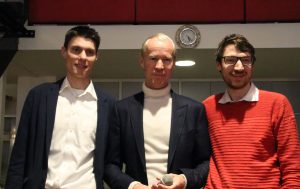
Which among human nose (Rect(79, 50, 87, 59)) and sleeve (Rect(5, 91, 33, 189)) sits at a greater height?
human nose (Rect(79, 50, 87, 59))

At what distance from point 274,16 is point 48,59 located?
97.4 inches

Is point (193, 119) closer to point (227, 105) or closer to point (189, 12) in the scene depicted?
point (227, 105)

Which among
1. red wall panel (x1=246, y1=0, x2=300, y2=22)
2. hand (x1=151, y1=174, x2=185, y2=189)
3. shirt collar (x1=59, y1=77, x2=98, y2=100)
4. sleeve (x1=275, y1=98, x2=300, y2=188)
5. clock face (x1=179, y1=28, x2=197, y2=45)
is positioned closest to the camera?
hand (x1=151, y1=174, x2=185, y2=189)

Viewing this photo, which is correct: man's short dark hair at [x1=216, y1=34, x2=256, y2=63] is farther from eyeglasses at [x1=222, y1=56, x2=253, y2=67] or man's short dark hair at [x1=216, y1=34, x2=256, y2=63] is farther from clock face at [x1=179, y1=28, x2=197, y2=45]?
clock face at [x1=179, y1=28, x2=197, y2=45]

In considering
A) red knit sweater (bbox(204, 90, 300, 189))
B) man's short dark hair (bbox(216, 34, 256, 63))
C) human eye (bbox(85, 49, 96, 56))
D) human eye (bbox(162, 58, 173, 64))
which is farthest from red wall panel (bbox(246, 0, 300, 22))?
human eye (bbox(85, 49, 96, 56))

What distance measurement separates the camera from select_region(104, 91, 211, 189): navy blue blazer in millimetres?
1967

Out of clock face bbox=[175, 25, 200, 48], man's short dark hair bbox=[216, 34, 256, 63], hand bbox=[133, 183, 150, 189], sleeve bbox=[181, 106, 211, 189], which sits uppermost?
clock face bbox=[175, 25, 200, 48]

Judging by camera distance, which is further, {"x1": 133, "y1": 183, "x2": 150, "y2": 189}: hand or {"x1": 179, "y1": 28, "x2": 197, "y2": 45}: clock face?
{"x1": 179, "y1": 28, "x2": 197, "y2": 45}: clock face

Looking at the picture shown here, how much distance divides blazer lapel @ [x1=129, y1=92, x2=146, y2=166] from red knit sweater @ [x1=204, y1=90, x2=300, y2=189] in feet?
1.28

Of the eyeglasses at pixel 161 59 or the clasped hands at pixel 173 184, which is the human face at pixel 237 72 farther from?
the clasped hands at pixel 173 184

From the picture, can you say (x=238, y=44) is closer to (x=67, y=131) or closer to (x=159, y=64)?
(x=159, y=64)

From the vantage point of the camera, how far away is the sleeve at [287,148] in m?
1.90

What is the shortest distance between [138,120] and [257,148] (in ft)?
2.02

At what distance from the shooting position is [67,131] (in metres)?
2.03
